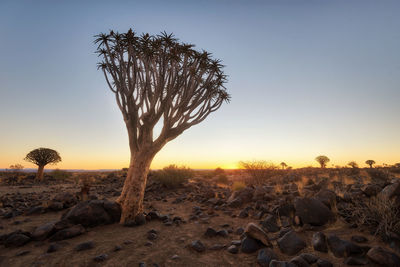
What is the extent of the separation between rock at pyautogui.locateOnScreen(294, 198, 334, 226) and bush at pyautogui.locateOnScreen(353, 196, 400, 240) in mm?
594

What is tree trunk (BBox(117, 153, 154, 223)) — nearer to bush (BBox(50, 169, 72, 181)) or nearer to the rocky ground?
the rocky ground

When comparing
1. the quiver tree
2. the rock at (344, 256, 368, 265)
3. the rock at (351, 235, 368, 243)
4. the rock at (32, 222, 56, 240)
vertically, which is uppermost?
the quiver tree

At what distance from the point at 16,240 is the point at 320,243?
6629 millimetres

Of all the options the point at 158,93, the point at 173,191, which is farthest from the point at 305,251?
the point at 173,191

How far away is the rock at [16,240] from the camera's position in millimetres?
4430

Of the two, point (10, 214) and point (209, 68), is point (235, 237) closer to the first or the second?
point (209, 68)

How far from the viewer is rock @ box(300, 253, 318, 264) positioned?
3.10 m

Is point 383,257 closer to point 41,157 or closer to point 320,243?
point 320,243

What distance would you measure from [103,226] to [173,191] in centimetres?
648

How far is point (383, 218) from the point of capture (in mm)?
3518

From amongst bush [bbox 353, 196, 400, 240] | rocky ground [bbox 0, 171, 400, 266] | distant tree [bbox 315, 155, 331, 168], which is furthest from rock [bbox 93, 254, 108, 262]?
distant tree [bbox 315, 155, 331, 168]

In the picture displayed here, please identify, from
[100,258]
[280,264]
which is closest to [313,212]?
[280,264]

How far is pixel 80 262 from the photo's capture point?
351 centimetres

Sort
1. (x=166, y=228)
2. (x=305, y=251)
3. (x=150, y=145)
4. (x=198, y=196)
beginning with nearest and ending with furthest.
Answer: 1. (x=305, y=251)
2. (x=166, y=228)
3. (x=150, y=145)
4. (x=198, y=196)
